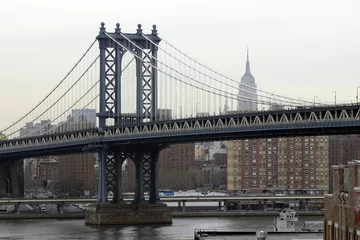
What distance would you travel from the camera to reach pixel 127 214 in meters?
94.6

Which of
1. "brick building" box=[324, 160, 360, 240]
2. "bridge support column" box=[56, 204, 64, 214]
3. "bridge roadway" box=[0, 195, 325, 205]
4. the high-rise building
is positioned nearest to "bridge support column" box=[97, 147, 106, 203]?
"bridge roadway" box=[0, 195, 325, 205]

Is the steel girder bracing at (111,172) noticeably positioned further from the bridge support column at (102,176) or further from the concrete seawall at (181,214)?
the concrete seawall at (181,214)

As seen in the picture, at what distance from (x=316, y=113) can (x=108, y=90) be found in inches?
1077

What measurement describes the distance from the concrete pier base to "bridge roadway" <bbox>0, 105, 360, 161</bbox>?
4979 mm

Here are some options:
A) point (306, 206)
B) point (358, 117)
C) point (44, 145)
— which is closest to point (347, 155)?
point (306, 206)

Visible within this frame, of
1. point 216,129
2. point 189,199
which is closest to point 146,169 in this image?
point 216,129

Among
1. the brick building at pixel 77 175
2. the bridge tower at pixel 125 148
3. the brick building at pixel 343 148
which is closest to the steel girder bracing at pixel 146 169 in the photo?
the bridge tower at pixel 125 148

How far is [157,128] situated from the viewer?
89.9 metres

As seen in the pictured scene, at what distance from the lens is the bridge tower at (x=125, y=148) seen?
95.1 m

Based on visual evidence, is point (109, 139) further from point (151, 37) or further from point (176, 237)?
point (176, 237)

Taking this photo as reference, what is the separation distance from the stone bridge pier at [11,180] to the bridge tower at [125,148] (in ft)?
150

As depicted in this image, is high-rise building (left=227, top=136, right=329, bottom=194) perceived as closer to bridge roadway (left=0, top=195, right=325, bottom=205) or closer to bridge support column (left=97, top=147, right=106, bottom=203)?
bridge roadway (left=0, top=195, right=325, bottom=205)

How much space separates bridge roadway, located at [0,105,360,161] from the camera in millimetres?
72625

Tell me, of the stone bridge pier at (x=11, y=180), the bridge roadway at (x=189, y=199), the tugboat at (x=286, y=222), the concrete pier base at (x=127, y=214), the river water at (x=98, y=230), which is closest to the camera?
the tugboat at (x=286, y=222)
